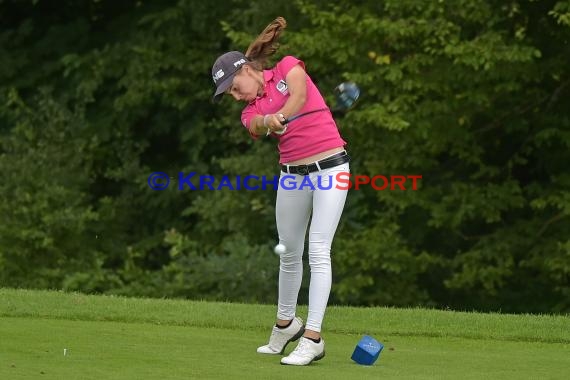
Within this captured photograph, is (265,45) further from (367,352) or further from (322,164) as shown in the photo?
(367,352)

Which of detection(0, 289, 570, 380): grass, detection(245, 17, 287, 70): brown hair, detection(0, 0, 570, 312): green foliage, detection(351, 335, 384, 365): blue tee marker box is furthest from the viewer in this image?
detection(0, 0, 570, 312): green foliage

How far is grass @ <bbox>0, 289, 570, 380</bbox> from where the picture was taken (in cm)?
691

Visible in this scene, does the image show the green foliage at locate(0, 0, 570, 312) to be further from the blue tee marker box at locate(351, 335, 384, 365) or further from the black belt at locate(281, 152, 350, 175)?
the blue tee marker box at locate(351, 335, 384, 365)

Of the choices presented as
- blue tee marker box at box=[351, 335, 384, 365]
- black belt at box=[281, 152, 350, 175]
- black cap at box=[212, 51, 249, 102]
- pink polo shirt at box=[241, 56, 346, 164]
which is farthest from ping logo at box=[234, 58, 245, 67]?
blue tee marker box at box=[351, 335, 384, 365]

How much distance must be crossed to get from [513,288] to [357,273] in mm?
2376

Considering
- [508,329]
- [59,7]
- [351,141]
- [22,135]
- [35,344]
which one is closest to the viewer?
[35,344]

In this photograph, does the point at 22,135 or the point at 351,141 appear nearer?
the point at 351,141

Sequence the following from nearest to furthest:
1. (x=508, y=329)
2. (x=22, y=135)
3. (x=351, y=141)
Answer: (x=508, y=329) < (x=351, y=141) < (x=22, y=135)

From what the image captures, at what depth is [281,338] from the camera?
784 centimetres

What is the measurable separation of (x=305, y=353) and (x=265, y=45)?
1.79 meters

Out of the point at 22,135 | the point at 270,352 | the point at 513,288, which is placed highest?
the point at 270,352

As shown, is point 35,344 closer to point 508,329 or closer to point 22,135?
point 508,329

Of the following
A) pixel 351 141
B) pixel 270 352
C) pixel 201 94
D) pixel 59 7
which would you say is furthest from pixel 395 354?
pixel 59 7

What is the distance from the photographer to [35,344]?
25.2ft
